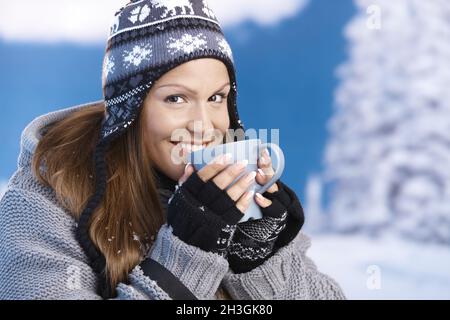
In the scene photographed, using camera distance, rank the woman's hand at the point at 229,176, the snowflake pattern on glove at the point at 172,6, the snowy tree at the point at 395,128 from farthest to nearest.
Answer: the snowy tree at the point at 395,128
the snowflake pattern on glove at the point at 172,6
the woman's hand at the point at 229,176

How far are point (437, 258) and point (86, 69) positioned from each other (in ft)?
4.97

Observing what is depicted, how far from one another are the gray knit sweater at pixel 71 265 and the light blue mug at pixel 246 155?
0.41ft

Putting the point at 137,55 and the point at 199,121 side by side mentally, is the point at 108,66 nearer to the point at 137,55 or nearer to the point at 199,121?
the point at 137,55

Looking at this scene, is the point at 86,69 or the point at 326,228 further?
the point at 326,228

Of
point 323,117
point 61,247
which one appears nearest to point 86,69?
point 323,117

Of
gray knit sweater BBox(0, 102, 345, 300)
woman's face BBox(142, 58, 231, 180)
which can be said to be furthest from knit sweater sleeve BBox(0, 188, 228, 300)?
woman's face BBox(142, 58, 231, 180)

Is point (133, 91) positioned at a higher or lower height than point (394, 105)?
lower

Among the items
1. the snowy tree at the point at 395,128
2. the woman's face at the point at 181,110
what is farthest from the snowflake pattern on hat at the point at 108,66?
the snowy tree at the point at 395,128

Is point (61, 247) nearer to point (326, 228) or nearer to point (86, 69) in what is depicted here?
point (86, 69)

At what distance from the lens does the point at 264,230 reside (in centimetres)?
125

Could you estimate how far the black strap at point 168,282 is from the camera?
44.6 inches

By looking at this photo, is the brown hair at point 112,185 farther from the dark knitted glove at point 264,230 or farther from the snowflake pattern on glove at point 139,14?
the snowflake pattern on glove at point 139,14

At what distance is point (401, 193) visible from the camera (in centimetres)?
296

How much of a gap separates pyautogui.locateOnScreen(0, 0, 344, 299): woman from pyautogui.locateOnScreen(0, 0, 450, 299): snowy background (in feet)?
2.60
